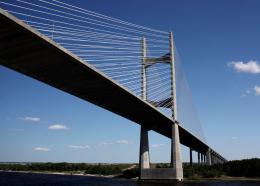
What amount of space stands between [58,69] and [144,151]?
23221 millimetres

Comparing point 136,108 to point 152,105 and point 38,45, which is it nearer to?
point 152,105

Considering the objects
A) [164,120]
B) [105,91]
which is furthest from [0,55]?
[164,120]

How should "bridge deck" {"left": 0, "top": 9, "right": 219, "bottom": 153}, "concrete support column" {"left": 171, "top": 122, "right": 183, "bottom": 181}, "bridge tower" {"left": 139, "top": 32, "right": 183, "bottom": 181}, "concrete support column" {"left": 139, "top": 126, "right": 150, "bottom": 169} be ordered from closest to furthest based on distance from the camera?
"bridge deck" {"left": 0, "top": 9, "right": 219, "bottom": 153} < "bridge tower" {"left": 139, "top": 32, "right": 183, "bottom": 181} < "concrete support column" {"left": 171, "top": 122, "right": 183, "bottom": 181} < "concrete support column" {"left": 139, "top": 126, "right": 150, "bottom": 169}

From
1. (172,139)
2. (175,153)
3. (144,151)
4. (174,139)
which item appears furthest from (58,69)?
(144,151)

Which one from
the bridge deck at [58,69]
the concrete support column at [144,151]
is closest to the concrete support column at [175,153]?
the bridge deck at [58,69]

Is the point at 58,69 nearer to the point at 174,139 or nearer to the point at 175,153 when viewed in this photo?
the point at 174,139

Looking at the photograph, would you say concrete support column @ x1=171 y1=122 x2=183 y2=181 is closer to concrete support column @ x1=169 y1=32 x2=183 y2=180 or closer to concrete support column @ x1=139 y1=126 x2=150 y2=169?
concrete support column @ x1=169 y1=32 x2=183 y2=180

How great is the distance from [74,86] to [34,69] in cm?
583

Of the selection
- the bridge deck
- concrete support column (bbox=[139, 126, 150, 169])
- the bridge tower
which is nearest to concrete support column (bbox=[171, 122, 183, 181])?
the bridge tower

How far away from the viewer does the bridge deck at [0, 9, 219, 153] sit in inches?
842

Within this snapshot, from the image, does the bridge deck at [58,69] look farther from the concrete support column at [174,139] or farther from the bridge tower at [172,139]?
the concrete support column at [174,139]

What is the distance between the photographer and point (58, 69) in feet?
93.2

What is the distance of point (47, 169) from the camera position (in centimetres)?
13738

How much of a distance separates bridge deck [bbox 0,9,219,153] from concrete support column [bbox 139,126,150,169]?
620cm
